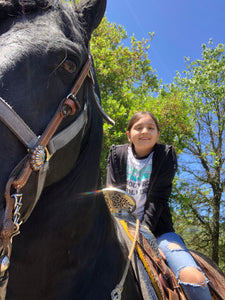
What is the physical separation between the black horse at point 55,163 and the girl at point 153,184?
60 cm

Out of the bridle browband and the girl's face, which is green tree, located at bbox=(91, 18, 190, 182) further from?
the bridle browband

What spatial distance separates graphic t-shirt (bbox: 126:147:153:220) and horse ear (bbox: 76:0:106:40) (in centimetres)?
133

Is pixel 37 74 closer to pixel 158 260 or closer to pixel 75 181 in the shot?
pixel 75 181

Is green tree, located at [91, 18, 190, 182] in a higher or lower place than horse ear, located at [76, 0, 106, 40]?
higher

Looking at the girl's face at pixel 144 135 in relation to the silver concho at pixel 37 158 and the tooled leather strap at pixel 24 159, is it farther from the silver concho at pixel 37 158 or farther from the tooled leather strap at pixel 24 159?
the silver concho at pixel 37 158

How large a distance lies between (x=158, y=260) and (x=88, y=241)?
2.23 ft

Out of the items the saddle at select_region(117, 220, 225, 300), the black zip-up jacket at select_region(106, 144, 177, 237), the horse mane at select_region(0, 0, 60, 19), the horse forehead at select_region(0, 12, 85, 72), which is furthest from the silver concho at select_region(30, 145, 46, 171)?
the black zip-up jacket at select_region(106, 144, 177, 237)

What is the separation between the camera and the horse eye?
121 cm

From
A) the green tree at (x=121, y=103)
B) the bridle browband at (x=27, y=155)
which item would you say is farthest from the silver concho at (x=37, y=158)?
Result: the green tree at (x=121, y=103)

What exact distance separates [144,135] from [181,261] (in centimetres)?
118

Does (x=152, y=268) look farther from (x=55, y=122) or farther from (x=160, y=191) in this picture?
(x=55, y=122)

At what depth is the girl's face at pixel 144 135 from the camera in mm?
2492

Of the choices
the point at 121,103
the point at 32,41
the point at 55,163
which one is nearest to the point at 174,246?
the point at 55,163

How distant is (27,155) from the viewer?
3.32ft
